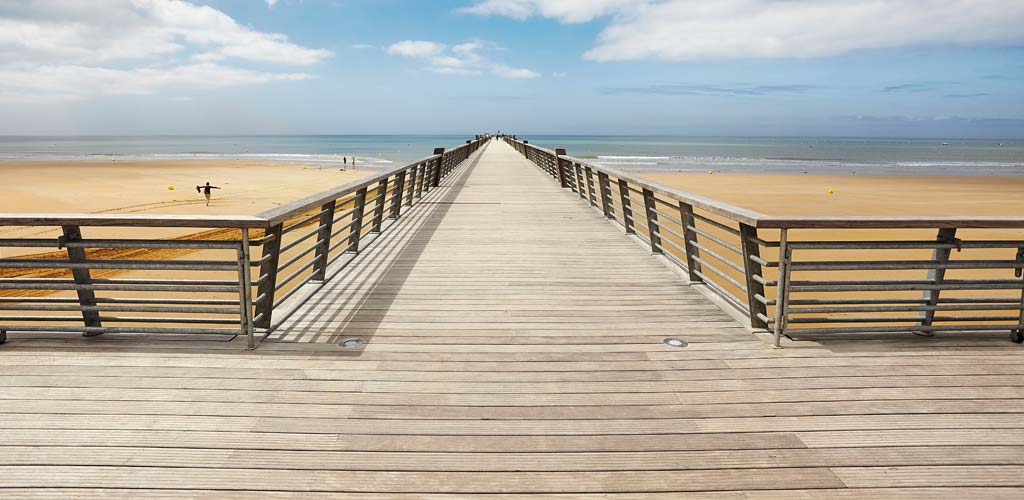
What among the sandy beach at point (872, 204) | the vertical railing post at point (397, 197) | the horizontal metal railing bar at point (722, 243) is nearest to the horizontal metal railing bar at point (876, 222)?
the horizontal metal railing bar at point (722, 243)

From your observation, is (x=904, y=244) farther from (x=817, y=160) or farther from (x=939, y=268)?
(x=817, y=160)

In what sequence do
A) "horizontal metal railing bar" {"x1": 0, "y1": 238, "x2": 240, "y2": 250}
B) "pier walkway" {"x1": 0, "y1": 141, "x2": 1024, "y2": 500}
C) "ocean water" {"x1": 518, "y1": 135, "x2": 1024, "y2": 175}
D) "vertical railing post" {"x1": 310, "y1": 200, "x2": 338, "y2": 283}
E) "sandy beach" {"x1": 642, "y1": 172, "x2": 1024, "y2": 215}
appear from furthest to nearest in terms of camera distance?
"ocean water" {"x1": 518, "y1": 135, "x2": 1024, "y2": 175}, "sandy beach" {"x1": 642, "y1": 172, "x2": 1024, "y2": 215}, "vertical railing post" {"x1": 310, "y1": 200, "x2": 338, "y2": 283}, "horizontal metal railing bar" {"x1": 0, "y1": 238, "x2": 240, "y2": 250}, "pier walkway" {"x1": 0, "y1": 141, "x2": 1024, "y2": 500}

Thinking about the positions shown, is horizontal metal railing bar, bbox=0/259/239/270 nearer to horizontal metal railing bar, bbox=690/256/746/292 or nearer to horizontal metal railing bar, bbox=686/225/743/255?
horizontal metal railing bar, bbox=686/225/743/255

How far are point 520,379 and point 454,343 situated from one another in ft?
2.28

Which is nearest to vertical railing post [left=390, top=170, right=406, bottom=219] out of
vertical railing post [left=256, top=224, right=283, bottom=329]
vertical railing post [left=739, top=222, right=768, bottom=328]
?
vertical railing post [left=256, top=224, right=283, bottom=329]

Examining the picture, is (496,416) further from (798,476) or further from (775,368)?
(775,368)

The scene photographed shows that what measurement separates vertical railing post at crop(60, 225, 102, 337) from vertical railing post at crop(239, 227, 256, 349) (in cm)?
93

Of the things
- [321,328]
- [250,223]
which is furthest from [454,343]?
[250,223]

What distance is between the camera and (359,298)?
477cm

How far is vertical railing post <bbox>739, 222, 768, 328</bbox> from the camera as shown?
12.8ft

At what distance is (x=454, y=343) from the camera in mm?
3760

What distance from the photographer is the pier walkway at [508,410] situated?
2.30 metres

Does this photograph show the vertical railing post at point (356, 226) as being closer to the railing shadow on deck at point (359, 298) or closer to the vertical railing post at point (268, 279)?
the railing shadow on deck at point (359, 298)

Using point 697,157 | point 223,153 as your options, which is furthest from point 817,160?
point 223,153
